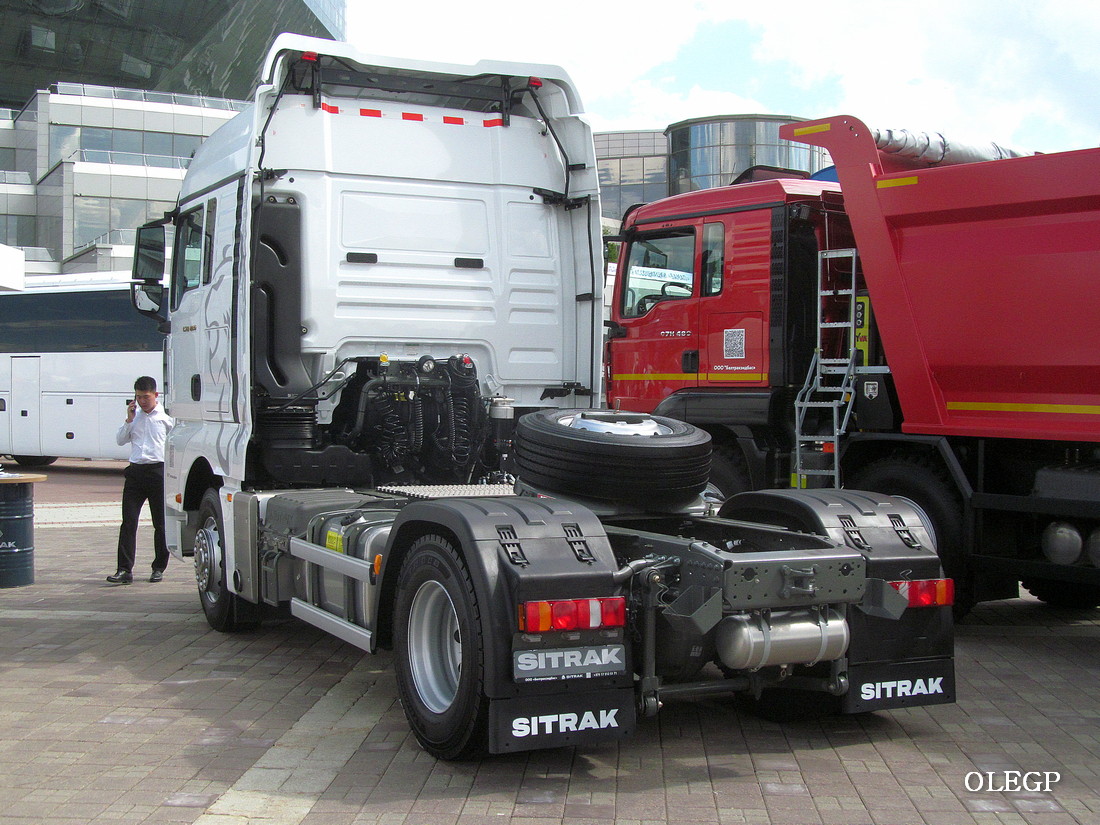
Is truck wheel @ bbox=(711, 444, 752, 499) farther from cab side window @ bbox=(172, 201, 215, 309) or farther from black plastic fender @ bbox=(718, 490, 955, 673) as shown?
cab side window @ bbox=(172, 201, 215, 309)

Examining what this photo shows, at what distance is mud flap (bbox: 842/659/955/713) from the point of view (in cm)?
486

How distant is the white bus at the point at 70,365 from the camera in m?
20.7

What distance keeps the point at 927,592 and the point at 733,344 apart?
447cm

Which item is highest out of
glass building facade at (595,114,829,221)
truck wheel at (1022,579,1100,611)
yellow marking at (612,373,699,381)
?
glass building facade at (595,114,829,221)

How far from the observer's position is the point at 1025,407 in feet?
23.6

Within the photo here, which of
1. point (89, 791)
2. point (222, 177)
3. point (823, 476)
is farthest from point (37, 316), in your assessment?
point (89, 791)

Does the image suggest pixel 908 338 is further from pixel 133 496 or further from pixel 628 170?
pixel 628 170

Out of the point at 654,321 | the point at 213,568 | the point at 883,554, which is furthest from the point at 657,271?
the point at 883,554

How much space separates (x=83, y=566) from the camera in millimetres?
10641

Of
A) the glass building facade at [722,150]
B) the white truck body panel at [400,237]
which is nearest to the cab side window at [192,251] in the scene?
the white truck body panel at [400,237]

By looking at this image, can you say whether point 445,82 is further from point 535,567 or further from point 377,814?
point 377,814

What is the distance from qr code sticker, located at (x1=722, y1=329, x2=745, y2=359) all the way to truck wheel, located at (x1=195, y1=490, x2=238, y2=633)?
13.8 ft

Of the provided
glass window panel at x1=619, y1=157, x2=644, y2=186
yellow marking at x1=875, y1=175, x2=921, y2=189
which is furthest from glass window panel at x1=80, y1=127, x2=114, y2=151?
yellow marking at x1=875, y1=175, x2=921, y2=189
